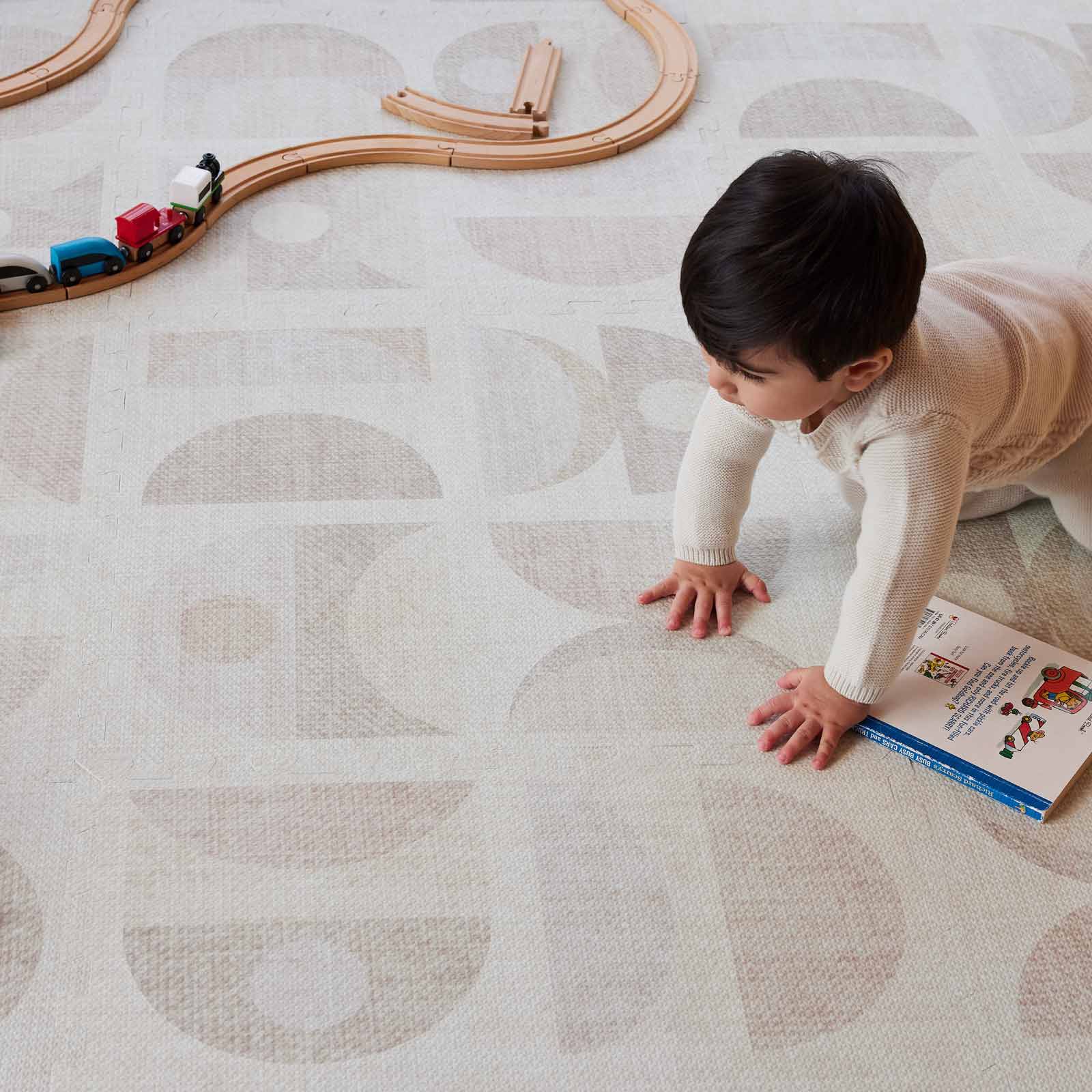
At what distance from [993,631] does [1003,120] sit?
0.77 metres

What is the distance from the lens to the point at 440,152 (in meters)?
1.34

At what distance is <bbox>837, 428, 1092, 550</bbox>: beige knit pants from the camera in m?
0.98

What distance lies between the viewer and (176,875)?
813 millimetres

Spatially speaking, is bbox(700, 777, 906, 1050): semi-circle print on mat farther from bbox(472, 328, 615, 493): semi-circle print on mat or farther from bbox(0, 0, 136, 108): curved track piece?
bbox(0, 0, 136, 108): curved track piece

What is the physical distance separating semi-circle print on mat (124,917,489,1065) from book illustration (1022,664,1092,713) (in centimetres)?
44

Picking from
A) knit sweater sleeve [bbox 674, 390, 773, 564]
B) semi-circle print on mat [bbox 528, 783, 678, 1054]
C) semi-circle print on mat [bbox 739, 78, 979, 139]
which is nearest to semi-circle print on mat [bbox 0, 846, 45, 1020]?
semi-circle print on mat [bbox 528, 783, 678, 1054]


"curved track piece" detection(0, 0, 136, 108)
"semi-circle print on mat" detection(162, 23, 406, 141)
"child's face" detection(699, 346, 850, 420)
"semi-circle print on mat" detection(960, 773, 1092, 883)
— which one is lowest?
"semi-circle print on mat" detection(960, 773, 1092, 883)

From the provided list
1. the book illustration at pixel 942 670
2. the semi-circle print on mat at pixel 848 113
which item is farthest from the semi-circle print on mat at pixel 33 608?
the semi-circle print on mat at pixel 848 113

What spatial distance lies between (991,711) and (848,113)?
830 millimetres

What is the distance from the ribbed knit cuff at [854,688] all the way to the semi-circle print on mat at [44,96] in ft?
3.32

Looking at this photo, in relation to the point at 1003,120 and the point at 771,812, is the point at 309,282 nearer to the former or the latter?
the point at 771,812

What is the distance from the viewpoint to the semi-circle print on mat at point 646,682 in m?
0.91

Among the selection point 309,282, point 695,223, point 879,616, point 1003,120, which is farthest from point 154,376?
point 1003,120

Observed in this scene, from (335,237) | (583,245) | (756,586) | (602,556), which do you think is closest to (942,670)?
(756,586)
